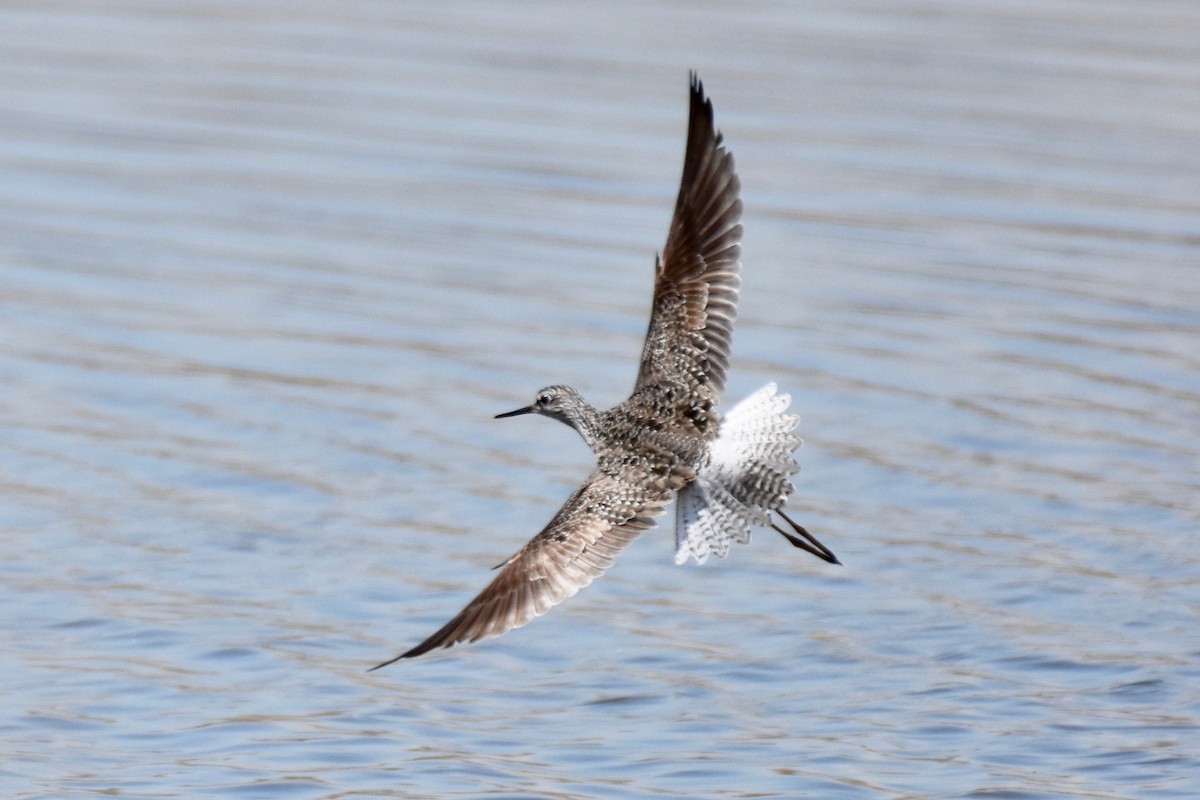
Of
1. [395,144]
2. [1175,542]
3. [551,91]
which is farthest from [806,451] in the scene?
[551,91]

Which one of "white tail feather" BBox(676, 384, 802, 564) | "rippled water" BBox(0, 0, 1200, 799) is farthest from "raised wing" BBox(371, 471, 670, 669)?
A: "rippled water" BBox(0, 0, 1200, 799)

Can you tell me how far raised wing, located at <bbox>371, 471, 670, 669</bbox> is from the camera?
7180 millimetres

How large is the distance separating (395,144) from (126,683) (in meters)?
9.81

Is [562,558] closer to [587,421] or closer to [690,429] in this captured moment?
[690,429]

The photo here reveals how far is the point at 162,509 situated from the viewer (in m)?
10.6

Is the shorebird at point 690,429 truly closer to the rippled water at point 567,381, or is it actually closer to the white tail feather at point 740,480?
the white tail feather at point 740,480

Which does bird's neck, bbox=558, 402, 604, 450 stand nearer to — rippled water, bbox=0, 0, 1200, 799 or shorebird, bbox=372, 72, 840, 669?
shorebird, bbox=372, 72, 840, 669

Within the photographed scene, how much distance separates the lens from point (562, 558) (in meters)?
7.50

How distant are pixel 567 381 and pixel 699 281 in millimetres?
3927

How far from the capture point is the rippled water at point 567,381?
830 cm

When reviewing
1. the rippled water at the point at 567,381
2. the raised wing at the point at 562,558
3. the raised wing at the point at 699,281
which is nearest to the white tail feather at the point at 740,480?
the raised wing at the point at 699,281

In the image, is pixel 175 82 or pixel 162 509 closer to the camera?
pixel 162 509

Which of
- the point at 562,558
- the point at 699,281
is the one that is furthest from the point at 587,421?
the point at 562,558

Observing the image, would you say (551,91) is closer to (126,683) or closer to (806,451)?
(806,451)
